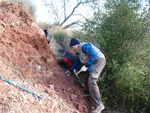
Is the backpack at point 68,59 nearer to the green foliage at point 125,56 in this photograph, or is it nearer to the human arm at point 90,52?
the green foliage at point 125,56

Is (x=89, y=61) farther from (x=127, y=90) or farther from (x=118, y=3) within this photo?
(x=118, y=3)

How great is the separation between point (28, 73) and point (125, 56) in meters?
3.00

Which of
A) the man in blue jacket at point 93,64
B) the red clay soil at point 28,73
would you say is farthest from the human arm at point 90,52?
the red clay soil at point 28,73

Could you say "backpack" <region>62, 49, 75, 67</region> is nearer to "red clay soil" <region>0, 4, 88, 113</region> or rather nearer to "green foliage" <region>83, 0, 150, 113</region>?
"red clay soil" <region>0, 4, 88, 113</region>

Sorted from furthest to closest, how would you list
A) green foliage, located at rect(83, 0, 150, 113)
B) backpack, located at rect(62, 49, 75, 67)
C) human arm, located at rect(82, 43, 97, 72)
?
backpack, located at rect(62, 49, 75, 67) < green foliage, located at rect(83, 0, 150, 113) < human arm, located at rect(82, 43, 97, 72)

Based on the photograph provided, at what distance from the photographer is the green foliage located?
4.05 meters

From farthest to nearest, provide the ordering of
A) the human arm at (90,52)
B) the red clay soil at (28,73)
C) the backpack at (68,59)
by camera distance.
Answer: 1. the backpack at (68,59)
2. the human arm at (90,52)
3. the red clay soil at (28,73)

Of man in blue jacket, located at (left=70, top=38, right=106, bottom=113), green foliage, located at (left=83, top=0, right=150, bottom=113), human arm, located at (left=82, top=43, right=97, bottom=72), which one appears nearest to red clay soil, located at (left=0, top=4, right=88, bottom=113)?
man in blue jacket, located at (left=70, top=38, right=106, bottom=113)

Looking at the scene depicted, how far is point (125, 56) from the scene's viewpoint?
4516mm

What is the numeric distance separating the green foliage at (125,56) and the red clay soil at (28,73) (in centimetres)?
116

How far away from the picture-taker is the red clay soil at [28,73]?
238 cm

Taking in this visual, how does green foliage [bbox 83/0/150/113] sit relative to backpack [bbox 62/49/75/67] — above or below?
above

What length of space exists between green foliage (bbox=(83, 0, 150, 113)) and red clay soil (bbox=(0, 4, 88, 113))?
3.81 ft

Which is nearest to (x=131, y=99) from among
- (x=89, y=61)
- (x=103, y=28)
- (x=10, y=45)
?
(x=89, y=61)
